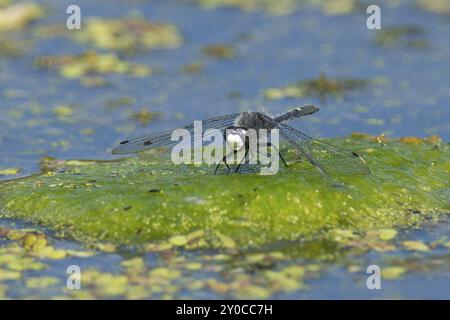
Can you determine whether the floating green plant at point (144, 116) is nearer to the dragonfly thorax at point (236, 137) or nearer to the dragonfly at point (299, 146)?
the dragonfly at point (299, 146)

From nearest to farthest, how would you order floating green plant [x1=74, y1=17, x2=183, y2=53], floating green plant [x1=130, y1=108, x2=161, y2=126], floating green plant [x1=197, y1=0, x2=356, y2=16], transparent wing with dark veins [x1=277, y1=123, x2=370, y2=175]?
transparent wing with dark veins [x1=277, y1=123, x2=370, y2=175]
floating green plant [x1=130, y1=108, x2=161, y2=126]
floating green plant [x1=74, y1=17, x2=183, y2=53]
floating green plant [x1=197, y1=0, x2=356, y2=16]

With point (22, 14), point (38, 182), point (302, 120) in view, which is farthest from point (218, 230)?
point (22, 14)

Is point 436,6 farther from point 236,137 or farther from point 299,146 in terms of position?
point 236,137

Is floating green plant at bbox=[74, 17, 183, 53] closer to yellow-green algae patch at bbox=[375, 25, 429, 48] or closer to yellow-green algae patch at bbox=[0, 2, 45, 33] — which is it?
yellow-green algae patch at bbox=[0, 2, 45, 33]

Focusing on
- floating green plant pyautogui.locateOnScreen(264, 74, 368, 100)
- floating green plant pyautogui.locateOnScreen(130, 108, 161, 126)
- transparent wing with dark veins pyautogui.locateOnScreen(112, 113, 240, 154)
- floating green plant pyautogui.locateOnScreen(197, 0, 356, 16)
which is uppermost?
floating green plant pyautogui.locateOnScreen(197, 0, 356, 16)

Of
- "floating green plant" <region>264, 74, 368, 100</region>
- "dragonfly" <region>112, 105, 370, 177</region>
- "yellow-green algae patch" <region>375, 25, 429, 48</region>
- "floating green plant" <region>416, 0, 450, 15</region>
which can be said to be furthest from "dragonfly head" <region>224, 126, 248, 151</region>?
"floating green plant" <region>416, 0, 450, 15</region>

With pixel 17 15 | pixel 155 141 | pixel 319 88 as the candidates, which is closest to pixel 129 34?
pixel 17 15
